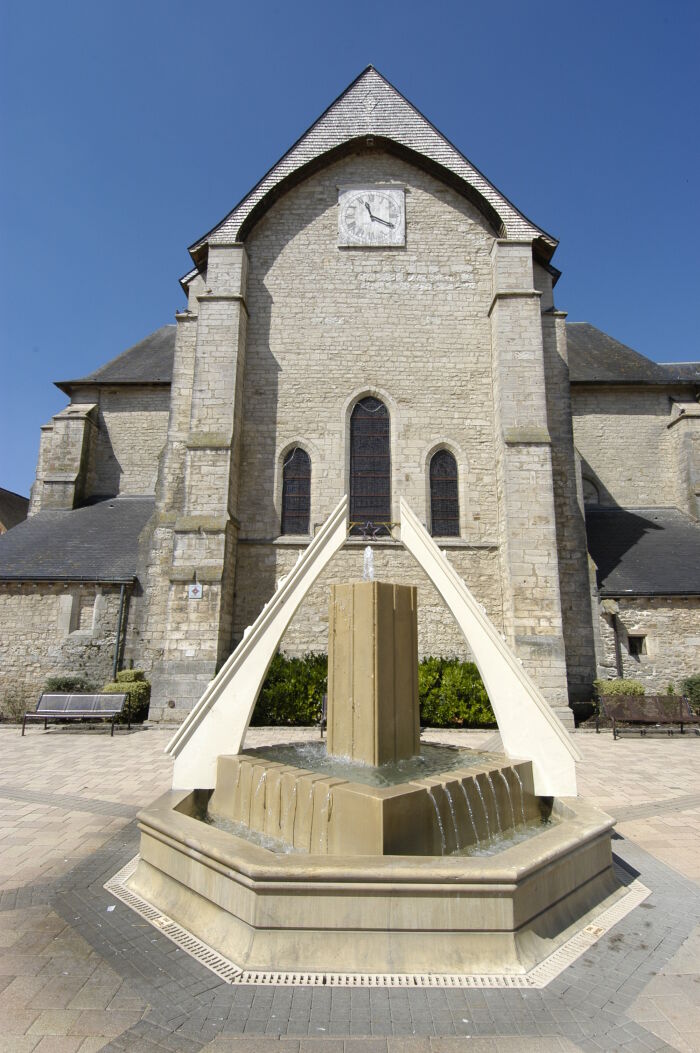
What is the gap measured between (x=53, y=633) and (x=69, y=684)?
1283 mm

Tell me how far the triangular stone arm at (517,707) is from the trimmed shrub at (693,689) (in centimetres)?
962

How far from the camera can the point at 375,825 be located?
3279 mm

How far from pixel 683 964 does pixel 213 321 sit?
13.0m

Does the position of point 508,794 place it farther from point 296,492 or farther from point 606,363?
point 606,363

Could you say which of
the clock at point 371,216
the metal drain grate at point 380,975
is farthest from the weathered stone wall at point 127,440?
the metal drain grate at point 380,975

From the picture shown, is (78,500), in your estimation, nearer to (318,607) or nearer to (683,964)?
(318,607)

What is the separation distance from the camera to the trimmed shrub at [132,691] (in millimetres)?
11578

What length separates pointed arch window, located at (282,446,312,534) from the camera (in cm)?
1305

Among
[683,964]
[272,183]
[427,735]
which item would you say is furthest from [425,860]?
[272,183]

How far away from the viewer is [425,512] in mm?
12852

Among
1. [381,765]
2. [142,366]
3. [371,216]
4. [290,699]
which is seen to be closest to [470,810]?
[381,765]

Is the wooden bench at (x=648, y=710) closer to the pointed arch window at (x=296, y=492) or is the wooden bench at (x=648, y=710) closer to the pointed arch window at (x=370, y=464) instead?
the pointed arch window at (x=370, y=464)

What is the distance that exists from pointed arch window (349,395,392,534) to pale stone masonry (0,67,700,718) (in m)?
0.19

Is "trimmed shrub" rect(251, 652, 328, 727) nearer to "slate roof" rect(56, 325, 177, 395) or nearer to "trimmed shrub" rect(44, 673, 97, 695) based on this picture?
"trimmed shrub" rect(44, 673, 97, 695)
